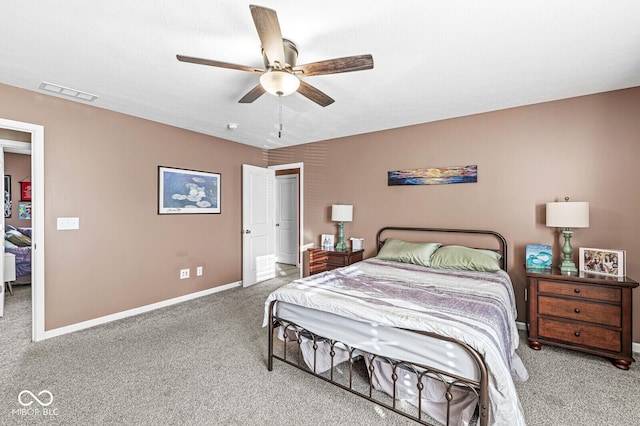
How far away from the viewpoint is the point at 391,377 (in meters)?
1.99

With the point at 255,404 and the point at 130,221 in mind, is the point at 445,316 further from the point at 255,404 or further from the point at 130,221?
the point at 130,221

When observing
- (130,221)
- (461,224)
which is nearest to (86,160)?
(130,221)

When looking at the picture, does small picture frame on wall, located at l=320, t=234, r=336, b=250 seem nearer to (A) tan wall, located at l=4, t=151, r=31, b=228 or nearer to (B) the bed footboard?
(B) the bed footboard

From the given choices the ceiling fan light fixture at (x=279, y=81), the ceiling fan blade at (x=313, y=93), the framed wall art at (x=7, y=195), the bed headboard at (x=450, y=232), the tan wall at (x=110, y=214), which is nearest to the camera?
the ceiling fan light fixture at (x=279, y=81)

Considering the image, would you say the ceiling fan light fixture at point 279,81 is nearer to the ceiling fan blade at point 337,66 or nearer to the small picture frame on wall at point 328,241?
the ceiling fan blade at point 337,66

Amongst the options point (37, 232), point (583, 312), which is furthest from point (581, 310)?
point (37, 232)

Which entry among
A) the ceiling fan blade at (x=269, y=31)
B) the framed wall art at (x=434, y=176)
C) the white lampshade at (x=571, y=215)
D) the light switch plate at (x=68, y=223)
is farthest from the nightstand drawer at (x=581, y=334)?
the light switch plate at (x=68, y=223)

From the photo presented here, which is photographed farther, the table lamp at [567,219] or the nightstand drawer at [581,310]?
the table lamp at [567,219]

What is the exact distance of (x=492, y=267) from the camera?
295cm

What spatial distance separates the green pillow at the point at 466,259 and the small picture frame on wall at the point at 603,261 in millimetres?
707

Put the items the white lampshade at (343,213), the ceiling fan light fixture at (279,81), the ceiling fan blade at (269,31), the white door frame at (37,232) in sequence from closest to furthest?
1. the ceiling fan blade at (269,31)
2. the ceiling fan light fixture at (279,81)
3. the white door frame at (37,232)
4. the white lampshade at (343,213)

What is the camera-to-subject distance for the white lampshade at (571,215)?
2654 mm

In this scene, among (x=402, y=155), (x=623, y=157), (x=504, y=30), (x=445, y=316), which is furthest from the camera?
(x=402, y=155)

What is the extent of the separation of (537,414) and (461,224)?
2090 millimetres
